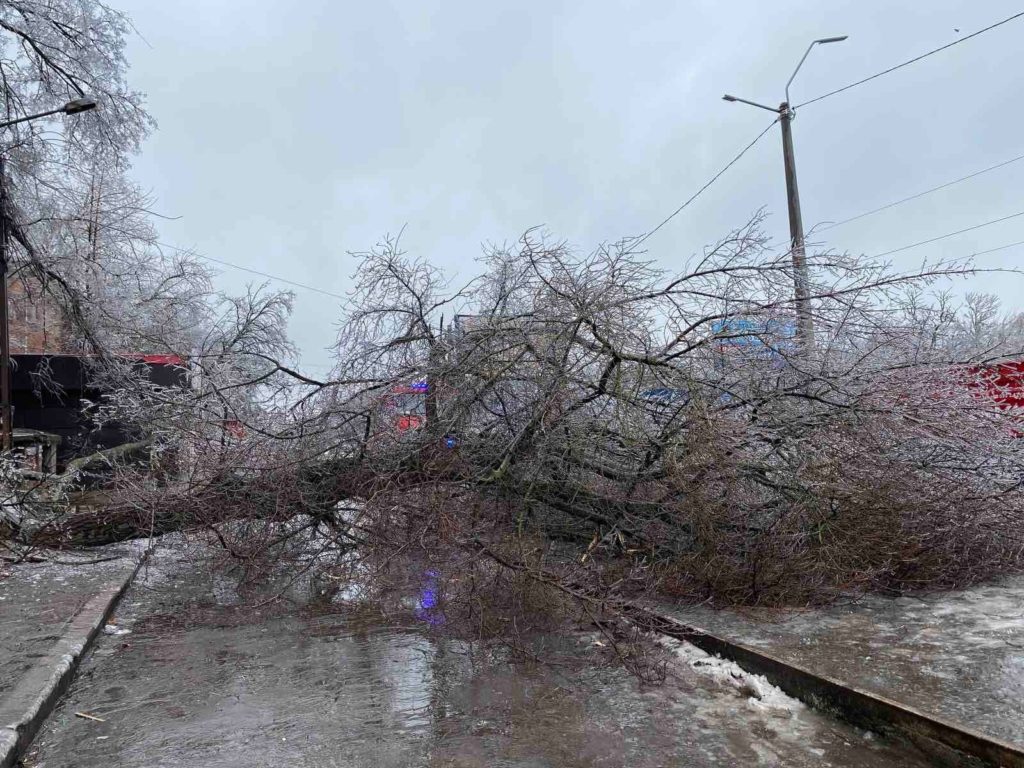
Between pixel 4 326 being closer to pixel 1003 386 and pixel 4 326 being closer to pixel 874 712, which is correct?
pixel 874 712

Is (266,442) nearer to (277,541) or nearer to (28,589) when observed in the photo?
(277,541)

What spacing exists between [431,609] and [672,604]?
1853 mm

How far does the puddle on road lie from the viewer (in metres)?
3.54

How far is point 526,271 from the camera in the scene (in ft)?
21.5

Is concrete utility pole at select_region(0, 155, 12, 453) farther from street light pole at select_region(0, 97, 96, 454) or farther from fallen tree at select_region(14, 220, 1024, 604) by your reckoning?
fallen tree at select_region(14, 220, 1024, 604)

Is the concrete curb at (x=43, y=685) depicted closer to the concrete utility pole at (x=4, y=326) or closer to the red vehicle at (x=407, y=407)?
the red vehicle at (x=407, y=407)

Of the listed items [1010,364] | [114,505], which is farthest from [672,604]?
[114,505]

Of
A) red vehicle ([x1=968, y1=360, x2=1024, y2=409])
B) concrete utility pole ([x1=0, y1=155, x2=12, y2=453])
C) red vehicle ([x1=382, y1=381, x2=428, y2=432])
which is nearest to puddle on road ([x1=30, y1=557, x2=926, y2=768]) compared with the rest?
red vehicle ([x1=382, y1=381, x2=428, y2=432])

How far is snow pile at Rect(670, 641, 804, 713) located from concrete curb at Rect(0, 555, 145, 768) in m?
3.50

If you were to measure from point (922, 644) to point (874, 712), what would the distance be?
1420 mm

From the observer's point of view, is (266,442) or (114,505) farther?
(114,505)

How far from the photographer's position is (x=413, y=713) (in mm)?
4078

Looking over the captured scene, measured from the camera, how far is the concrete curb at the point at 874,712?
3172mm

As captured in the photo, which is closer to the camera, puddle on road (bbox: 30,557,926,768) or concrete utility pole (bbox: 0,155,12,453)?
puddle on road (bbox: 30,557,926,768)
